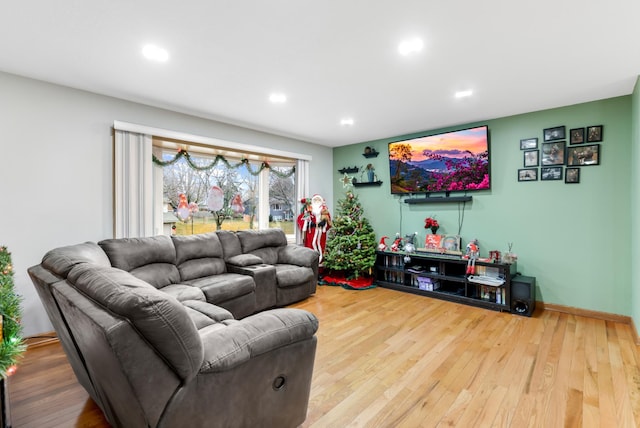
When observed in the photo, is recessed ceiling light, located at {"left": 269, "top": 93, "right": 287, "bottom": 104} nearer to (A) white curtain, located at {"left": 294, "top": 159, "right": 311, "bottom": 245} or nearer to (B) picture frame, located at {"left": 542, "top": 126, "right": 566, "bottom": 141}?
(A) white curtain, located at {"left": 294, "top": 159, "right": 311, "bottom": 245}

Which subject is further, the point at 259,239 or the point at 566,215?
the point at 259,239

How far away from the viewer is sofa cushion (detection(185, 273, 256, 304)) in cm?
300

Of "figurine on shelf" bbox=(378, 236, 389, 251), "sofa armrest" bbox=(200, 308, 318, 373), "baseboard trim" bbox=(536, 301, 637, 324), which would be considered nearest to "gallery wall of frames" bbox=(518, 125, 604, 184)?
"baseboard trim" bbox=(536, 301, 637, 324)

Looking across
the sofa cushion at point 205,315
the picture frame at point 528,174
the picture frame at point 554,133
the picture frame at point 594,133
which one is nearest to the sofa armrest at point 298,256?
the sofa cushion at point 205,315

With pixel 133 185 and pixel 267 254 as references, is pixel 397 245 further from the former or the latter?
pixel 133 185

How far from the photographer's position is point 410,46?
7.41 feet

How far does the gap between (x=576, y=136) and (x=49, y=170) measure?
5.67 meters

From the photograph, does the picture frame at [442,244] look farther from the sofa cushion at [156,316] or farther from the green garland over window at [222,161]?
the sofa cushion at [156,316]

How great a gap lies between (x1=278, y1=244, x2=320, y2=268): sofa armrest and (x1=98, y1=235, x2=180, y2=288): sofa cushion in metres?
1.50

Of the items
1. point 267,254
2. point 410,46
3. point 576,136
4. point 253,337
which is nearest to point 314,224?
point 267,254

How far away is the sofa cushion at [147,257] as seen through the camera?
2.93 m

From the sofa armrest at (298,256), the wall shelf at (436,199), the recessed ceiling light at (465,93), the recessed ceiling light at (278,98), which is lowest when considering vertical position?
the sofa armrest at (298,256)

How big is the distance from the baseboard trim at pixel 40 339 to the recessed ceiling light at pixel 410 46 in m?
3.92

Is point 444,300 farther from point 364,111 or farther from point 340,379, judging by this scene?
point 364,111
